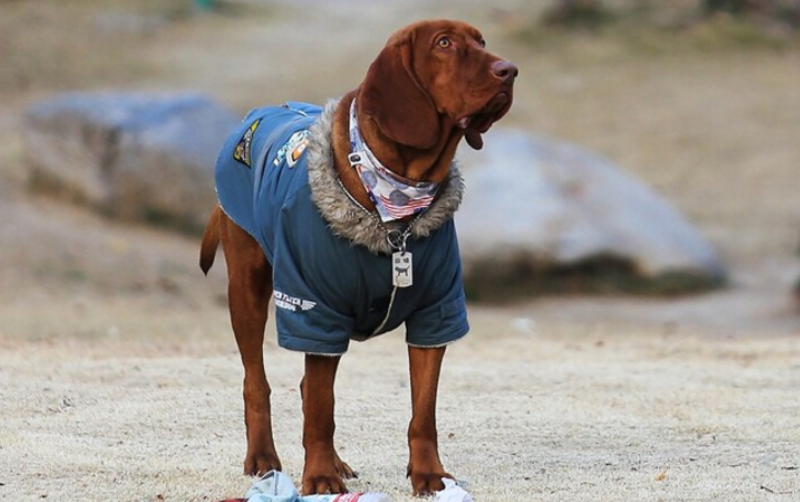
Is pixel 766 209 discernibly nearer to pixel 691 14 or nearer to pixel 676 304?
pixel 676 304

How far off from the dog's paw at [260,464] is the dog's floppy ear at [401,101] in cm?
140

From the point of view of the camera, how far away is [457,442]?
633 cm

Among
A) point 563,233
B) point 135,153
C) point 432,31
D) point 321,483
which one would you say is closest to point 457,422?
point 321,483

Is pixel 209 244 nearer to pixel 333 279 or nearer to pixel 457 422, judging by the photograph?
pixel 457 422

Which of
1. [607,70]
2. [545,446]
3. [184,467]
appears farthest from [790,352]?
[607,70]

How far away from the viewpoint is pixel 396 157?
16.3ft

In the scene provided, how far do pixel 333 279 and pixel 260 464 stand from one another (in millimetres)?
960

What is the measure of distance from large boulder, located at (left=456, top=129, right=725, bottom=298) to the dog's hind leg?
8.04 meters

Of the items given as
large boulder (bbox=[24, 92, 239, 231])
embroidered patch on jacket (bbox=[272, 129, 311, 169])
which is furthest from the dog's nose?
large boulder (bbox=[24, 92, 239, 231])

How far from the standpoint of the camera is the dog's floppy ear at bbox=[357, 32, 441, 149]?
4871 millimetres

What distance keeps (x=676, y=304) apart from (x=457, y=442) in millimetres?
8056

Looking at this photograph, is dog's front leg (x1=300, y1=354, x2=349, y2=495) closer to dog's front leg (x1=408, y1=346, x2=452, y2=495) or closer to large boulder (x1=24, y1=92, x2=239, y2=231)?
dog's front leg (x1=408, y1=346, x2=452, y2=495)

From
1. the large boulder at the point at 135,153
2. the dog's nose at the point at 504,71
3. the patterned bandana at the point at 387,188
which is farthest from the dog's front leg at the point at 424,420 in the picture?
the large boulder at the point at 135,153

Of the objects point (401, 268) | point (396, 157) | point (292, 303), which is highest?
point (396, 157)
